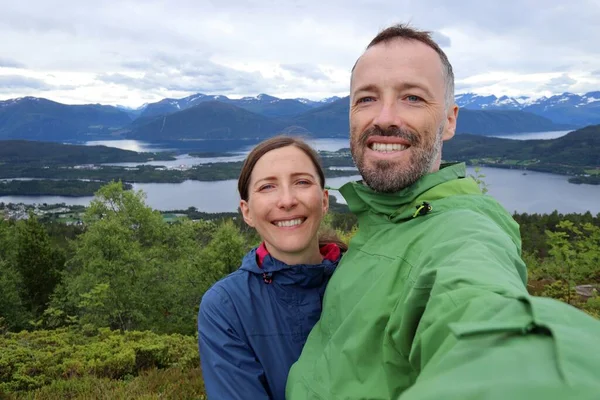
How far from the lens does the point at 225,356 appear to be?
5.74 ft

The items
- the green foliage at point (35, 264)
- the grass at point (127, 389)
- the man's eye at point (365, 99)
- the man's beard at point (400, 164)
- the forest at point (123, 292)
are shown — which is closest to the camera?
the man's beard at point (400, 164)

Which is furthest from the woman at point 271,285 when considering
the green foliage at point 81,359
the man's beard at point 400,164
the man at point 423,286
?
the green foliage at point 81,359

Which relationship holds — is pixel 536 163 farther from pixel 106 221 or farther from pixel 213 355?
pixel 213 355

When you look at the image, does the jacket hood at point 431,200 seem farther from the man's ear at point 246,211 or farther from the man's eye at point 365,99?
the man's ear at point 246,211

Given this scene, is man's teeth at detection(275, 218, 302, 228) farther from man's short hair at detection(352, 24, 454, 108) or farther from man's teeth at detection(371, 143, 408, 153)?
man's short hair at detection(352, 24, 454, 108)

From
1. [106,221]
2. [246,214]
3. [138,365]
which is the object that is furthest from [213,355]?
[106,221]

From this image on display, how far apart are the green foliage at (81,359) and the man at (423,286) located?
6.66 meters

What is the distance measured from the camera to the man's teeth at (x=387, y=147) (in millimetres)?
1725

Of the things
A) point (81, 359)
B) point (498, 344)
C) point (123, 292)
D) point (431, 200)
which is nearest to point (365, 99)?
point (431, 200)

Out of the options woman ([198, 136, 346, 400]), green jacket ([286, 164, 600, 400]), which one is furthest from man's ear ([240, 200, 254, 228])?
green jacket ([286, 164, 600, 400])

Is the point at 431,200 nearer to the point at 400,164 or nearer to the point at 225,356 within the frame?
the point at 400,164

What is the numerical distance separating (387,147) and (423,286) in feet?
3.06

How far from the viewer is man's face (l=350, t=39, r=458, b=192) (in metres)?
1.70

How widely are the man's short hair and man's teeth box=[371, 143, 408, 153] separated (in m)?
0.33
